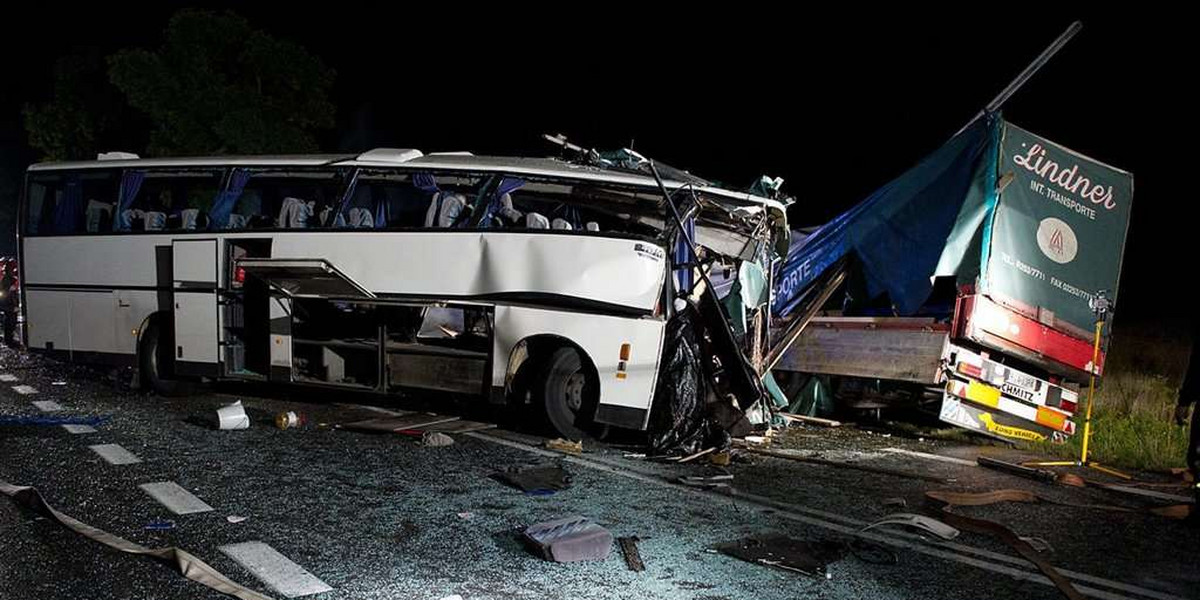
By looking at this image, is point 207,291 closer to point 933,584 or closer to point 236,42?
point 933,584

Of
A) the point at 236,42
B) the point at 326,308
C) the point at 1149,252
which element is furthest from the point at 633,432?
the point at 236,42

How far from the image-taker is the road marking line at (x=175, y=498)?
5340mm

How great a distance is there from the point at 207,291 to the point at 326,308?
1268mm

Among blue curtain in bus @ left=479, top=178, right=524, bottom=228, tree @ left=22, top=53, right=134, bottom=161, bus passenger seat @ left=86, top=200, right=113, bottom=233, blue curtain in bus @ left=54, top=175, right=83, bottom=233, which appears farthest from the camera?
tree @ left=22, top=53, right=134, bottom=161

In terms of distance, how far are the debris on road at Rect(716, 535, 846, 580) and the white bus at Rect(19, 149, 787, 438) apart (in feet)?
8.69

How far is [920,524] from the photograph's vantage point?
5.30 m

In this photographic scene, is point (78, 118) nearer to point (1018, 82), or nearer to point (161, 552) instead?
point (1018, 82)

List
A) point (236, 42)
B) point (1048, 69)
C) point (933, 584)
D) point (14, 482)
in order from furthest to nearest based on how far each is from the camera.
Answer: point (236, 42), point (1048, 69), point (14, 482), point (933, 584)

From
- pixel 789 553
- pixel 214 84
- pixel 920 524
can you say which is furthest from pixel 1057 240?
pixel 214 84

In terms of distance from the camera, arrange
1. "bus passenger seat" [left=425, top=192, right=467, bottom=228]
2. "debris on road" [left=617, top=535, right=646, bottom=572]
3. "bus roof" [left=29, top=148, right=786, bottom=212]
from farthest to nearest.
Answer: "bus passenger seat" [left=425, top=192, right=467, bottom=228] < "bus roof" [left=29, top=148, right=786, bottom=212] < "debris on road" [left=617, top=535, right=646, bottom=572]

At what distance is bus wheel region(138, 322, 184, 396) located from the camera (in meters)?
10.1

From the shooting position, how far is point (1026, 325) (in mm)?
8438

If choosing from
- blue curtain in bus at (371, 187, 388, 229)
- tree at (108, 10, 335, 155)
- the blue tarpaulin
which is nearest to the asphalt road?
the blue tarpaulin

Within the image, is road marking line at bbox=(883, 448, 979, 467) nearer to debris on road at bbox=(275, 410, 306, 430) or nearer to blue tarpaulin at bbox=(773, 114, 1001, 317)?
blue tarpaulin at bbox=(773, 114, 1001, 317)
